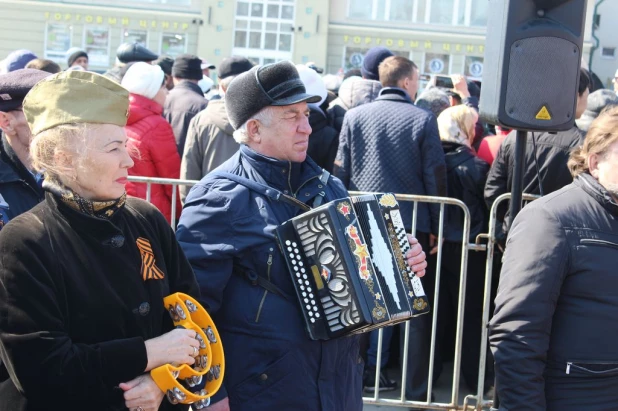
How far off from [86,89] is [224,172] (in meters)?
0.95

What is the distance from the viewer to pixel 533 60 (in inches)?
170

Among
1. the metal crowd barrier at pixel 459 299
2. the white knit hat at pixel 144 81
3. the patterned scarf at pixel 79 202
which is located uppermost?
the white knit hat at pixel 144 81

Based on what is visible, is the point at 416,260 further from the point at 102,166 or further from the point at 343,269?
the point at 102,166

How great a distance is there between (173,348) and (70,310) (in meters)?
0.33

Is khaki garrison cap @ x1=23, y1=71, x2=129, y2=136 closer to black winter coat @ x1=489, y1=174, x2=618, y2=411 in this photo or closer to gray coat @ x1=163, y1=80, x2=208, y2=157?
black winter coat @ x1=489, y1=174, x2=618, y2=411

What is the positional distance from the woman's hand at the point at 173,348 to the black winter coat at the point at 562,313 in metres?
1.28

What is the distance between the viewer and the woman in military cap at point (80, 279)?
7.72 feet

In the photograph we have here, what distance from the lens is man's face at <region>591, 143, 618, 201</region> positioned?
3.33m

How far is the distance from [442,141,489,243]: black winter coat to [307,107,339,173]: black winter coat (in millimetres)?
819

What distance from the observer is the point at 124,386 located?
8.13 feet

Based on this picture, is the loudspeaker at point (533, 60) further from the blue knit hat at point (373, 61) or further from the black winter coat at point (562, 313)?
the blue knit hat at point (373, 61)

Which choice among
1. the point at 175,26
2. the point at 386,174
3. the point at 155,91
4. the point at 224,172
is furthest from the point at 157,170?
the point at 175,26

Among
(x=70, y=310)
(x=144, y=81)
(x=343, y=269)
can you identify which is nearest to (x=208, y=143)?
(x=144, y=81)

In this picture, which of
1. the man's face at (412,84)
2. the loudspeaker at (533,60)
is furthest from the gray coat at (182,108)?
the loudspeaker at (533,60)
